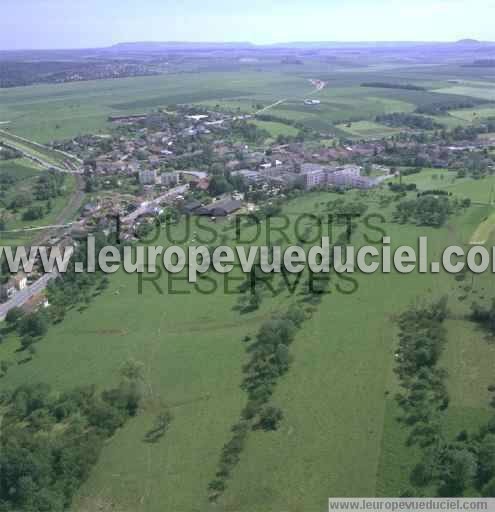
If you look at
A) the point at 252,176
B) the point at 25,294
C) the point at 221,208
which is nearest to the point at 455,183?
the point at 252,176

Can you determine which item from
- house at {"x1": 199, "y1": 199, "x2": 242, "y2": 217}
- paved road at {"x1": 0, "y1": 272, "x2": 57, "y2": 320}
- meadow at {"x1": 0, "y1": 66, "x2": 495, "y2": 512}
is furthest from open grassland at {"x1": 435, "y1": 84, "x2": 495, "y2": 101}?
paved road at {"x1": 0, "y1": 272, "x2": 57, "y2": 320}

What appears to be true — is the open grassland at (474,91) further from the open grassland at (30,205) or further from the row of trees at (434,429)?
the row of trees at (434,429)

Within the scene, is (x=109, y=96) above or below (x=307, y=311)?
above

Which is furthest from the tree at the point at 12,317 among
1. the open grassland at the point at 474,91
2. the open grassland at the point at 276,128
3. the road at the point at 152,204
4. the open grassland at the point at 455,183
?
the open grassland at the point at 474,91

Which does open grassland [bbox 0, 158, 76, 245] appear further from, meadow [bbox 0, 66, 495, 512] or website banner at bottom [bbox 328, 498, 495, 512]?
website banner at bottom [bbox 328, 498, 495, 512]

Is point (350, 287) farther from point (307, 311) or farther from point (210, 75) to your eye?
point (210, 75)

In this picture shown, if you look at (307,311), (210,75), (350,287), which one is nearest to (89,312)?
(307,311)
